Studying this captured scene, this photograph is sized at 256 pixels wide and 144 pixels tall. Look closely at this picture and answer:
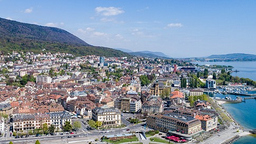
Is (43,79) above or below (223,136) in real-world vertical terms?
above

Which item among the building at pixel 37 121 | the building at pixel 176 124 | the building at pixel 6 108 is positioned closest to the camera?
the building at pixel 176 124

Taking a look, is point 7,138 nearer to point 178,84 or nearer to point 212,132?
point 212,132

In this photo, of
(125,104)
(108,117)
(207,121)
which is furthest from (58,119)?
(207,121)

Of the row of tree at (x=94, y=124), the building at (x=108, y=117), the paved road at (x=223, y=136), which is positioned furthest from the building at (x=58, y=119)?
the paved road at (x=223, y=136)

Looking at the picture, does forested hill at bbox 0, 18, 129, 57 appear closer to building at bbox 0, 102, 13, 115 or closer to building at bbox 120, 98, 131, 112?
building at bbox 0, 102, 13, 115

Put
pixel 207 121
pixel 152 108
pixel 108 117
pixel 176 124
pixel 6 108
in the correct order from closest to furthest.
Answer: pixel 176 124
pixel 207 121
pixel 108 117
pixel 6 108
pixel 152 108

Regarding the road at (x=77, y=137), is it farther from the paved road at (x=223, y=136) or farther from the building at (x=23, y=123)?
the paved road at (x=223, y=136)

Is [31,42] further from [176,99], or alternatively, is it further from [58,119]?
[58,119]

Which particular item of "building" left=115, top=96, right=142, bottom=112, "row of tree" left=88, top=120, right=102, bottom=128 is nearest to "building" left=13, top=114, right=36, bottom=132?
"row of tree" left=88, top=120, right=102, bottom=128

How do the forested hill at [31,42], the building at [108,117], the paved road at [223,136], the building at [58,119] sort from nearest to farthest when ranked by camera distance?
1. the paved road at [223,136]
2. the building at [58,119]
3. the building at [108,117]
4. the forested hill at [31,42]
